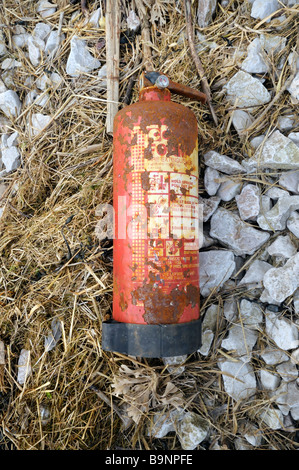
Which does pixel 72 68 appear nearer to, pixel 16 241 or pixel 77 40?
pixel 77 40

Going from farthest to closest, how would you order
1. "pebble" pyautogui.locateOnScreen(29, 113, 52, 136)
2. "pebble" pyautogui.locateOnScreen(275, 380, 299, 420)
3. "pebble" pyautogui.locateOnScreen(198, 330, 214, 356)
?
"pebble" pyautogui.locateOnScreen(29, 113, 52, 136) → "pebble" pyautogui.locateOnScreen(198, 330, 214, 356) → "pebble" pyautogui.locateOnScreen(275, 380, 299, 420)

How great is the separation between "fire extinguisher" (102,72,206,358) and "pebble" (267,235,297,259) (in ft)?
1.40

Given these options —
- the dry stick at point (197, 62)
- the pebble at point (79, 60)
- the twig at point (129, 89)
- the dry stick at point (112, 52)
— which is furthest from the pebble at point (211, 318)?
the pebble at point (79, 60)

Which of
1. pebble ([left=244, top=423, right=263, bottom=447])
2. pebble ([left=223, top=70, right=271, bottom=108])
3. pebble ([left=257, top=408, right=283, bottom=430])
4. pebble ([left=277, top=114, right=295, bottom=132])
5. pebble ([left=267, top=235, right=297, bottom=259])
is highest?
pebble ([left=223, top=70, right=271, bottom=108])

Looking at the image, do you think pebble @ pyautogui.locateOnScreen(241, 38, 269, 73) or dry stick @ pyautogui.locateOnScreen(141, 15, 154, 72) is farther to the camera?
dry stick @ pyautogui.locateOnScreen(141, 15, 154, 72)

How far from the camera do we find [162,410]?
152 cm

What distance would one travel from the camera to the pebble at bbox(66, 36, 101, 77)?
1815 mm

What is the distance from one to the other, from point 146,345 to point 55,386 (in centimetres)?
54

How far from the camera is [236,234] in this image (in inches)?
62.4

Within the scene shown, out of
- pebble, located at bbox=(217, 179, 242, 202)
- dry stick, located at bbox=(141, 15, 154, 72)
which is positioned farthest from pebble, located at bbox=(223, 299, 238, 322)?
dry stick, located at bbox=(141, 15, 154, 72)

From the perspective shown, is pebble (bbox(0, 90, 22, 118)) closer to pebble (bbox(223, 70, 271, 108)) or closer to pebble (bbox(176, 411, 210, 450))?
pebble (bbox(223, 70, 271, 108))

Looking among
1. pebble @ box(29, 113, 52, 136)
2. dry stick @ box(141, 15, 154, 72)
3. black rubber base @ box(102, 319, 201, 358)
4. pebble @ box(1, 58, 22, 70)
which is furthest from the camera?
pebble @ box(1, 58, 22, 70)

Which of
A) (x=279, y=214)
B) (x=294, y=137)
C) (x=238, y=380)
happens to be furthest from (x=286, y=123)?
(x=238, y=380)

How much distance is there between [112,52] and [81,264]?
1.09 meters
